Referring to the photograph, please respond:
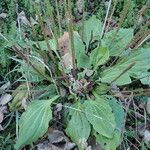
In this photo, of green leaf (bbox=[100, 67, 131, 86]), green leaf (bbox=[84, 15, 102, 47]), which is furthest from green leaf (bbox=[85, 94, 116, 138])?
green leaf (bbox=[84, 15, 102, 47])

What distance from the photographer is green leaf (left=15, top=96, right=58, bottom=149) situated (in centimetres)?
218

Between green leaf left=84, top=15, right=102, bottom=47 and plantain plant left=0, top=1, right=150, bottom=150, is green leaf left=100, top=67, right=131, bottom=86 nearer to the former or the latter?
plantain plant left=0, top=1, right=150, bottom=150

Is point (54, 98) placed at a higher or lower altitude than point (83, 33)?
lower

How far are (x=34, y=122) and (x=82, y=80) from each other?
0.44 meters

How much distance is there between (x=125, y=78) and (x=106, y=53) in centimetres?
23

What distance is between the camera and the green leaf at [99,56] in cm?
246

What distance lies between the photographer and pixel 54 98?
2.39 meters

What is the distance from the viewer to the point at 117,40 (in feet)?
8.52

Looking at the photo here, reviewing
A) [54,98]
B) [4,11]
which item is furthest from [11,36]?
[54,98]

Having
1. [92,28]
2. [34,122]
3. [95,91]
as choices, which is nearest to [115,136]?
[95,91]

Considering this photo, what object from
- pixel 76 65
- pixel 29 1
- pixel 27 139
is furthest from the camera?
pixel 29 1

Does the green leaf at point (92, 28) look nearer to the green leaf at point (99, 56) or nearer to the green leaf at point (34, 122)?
the green leaf at point (99, 56)

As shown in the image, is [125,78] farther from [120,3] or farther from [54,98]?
[120,3]

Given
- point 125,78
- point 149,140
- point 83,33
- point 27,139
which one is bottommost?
point 149,140
